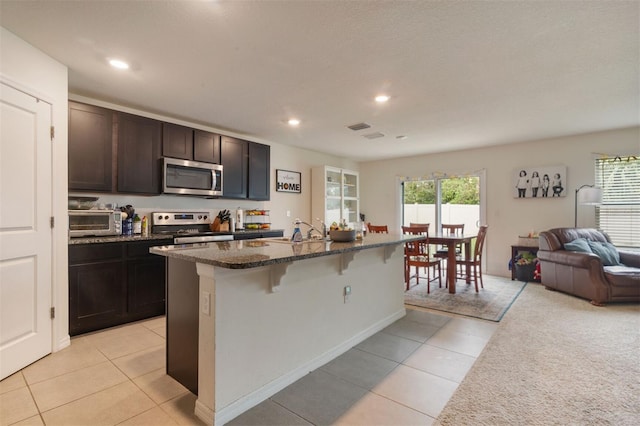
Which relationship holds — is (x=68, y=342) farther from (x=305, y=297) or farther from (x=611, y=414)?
(x=611, y=414)

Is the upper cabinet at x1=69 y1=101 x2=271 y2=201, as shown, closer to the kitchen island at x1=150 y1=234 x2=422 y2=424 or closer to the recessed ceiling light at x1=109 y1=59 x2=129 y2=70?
the recessed ceiling light at x1=109 y1=59 x2=129 y2=70

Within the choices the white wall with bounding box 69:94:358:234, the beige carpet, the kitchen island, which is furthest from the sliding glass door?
the kitchen island

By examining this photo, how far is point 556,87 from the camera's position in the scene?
123 inches

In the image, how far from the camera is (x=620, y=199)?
15.8 feet

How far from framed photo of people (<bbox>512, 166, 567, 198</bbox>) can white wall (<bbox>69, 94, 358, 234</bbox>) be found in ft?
11.2

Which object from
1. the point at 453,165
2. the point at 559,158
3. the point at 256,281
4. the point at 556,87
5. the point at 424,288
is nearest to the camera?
the point at 256,281

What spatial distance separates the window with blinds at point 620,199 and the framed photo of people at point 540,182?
46cm

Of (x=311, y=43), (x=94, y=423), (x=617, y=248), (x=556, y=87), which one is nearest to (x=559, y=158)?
(x=617, y=248)

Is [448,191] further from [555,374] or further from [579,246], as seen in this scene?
[555,374]

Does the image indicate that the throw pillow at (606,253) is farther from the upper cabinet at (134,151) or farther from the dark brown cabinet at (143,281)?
the dark brown cabinet at (143,281)

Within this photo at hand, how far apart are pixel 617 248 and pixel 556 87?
10.7ft

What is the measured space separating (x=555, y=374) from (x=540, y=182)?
13.4ft

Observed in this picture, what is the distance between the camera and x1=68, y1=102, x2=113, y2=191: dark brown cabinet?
3.08 m

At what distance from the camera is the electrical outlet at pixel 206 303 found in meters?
1.76
